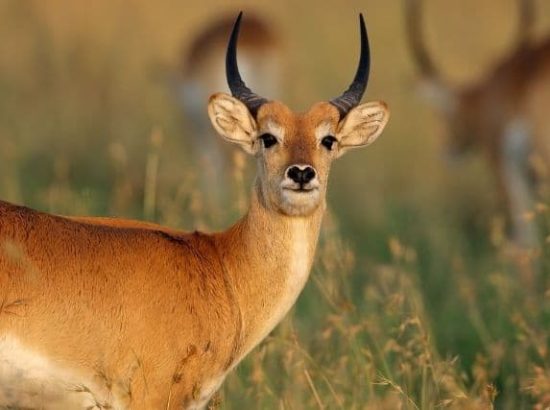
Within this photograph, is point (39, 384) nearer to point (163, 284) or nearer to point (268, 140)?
point (163, 284)

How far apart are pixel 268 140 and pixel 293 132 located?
0.40 ft

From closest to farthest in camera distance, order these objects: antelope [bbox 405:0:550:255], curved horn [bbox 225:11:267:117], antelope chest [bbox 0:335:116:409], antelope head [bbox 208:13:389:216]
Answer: antelope chest [bbox 0:335:116:409] < antelope head [bbox 208:13:389:216] < curved horn [bbox 225:11:267:117] < antelope [bbox 405:0:550:255]

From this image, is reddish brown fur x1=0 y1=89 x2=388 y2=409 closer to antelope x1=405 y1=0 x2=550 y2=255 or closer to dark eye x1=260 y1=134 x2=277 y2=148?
dark eye x1=260 y1=134 x2=277 y2=148

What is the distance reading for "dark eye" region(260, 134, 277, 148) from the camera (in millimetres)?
6594

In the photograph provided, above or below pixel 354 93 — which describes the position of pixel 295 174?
below

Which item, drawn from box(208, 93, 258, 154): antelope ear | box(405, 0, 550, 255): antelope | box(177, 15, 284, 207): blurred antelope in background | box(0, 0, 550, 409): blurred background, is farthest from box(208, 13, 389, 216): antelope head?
box(177, 15, 284, 207): blurred antelope in background

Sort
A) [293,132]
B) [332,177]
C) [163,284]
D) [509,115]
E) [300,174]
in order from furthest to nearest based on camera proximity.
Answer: [332,177], [509,115], [293,132], [300,174], [163,284]

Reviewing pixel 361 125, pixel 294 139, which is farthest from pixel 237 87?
pixel 361 125

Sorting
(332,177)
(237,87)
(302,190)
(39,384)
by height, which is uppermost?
(237,87)

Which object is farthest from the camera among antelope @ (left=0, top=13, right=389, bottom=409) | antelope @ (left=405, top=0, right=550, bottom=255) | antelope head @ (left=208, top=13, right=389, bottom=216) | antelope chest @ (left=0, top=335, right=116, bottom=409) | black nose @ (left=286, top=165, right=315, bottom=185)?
antelope @ (left=405, top=0, right=550, bottom=255)

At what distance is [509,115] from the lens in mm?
12617

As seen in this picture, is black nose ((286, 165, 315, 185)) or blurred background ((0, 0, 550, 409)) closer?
black nose ((286, 165, 315, 185))

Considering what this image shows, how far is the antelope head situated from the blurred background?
0.51m

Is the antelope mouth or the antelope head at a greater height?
the antelope head
